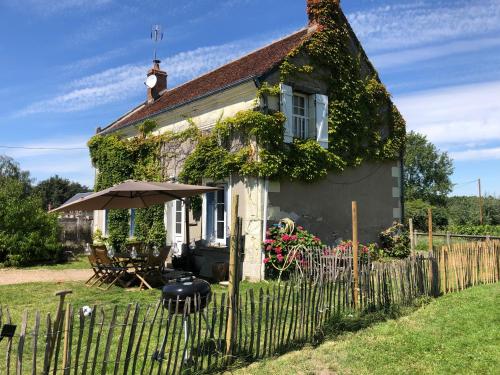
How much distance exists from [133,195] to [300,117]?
16.0ft

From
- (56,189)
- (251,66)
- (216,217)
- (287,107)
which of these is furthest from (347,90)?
(56,189)

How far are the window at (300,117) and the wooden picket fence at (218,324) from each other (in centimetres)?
381

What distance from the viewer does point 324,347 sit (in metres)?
5.46

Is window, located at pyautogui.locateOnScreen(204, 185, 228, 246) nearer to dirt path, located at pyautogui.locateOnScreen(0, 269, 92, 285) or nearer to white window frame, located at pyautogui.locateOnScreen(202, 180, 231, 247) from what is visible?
white window frame, located at pyautogui.locateOnScreen(202, 180, 231, 247)

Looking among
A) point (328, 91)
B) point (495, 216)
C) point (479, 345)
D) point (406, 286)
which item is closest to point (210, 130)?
point (328, 91)

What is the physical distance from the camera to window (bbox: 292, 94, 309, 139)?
11664 millimetres

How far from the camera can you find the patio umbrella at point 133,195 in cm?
899

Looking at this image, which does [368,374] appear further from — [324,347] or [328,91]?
[328,91]

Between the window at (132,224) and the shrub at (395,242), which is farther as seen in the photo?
the window at (132,224)

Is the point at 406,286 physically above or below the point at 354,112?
below

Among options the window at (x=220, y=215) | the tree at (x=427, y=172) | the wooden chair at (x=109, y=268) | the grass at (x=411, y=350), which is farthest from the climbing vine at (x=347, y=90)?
the tree at (x=427, y=172)

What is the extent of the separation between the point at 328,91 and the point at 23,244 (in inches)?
434

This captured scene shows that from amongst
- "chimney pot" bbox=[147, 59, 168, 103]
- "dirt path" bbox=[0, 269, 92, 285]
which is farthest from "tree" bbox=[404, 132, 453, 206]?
"dirt path" bbox=[0, 269, 92, 285]

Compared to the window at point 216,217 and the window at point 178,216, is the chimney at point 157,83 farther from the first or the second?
the window at point 216,217
